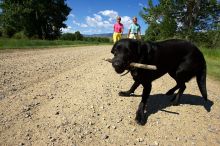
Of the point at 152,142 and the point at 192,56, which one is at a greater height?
the point at 192,56

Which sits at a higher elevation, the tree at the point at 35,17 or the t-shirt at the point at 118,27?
the tree at the point at 35,17

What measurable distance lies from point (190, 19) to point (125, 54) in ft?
93.0

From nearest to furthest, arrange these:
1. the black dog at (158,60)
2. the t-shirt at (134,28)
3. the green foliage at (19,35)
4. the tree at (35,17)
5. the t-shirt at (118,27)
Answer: the black dog at (158,60), the t-shirt at (134,28), the t-shirt at (118,27), the green foliage at (19,35), the tree at (35,17)

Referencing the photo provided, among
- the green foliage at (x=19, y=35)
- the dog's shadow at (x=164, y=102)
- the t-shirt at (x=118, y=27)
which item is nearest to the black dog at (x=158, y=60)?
the dog's shadow at (x=164, y=102)

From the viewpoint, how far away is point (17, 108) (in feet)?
15.5

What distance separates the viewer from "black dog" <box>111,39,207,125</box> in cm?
470

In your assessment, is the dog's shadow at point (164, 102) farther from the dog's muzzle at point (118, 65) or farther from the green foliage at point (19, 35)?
the green foliage at point (19, 35)

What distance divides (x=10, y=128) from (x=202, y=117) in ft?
Answer: 12.4

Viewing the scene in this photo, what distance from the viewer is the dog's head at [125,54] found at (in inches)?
176

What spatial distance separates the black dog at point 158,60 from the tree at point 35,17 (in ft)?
129

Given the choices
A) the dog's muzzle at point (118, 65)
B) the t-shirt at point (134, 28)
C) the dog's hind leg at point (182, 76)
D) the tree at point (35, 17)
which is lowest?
the dog's hind leg at point (182, 76)

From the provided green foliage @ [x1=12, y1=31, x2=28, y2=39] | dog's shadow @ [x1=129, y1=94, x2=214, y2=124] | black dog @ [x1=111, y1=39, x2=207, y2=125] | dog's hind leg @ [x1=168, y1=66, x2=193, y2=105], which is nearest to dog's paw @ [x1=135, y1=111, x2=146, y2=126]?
black dog @ [x1=111, y1=39, x2=207, y2=125]

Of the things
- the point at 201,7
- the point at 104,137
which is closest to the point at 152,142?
the point at 104,137

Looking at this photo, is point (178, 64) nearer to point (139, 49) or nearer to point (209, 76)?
point (139, 49)
